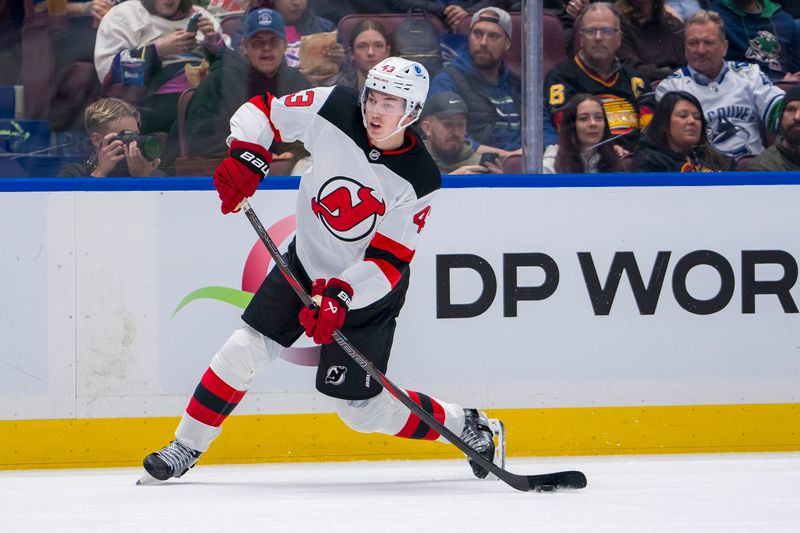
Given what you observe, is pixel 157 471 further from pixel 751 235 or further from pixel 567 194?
pixel 751 235

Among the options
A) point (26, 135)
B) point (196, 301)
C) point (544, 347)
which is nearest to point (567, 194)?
point (544, 347)

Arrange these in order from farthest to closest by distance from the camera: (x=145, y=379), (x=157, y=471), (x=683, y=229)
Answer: (x=683, y=229) < (x=145, y=379) < (x=157, y=471)

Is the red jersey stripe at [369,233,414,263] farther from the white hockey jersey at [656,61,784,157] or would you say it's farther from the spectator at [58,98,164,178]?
the white hockey jersey at [656,61,784,157]

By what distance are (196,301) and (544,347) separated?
1063mm

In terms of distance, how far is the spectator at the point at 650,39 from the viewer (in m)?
4.08

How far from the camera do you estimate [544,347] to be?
11.7ft

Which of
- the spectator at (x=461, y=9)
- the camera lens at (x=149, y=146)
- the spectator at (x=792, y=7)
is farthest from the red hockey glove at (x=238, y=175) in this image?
the spectator at (x=792, y=7)

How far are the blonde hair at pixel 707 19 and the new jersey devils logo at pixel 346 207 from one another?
5.77ft

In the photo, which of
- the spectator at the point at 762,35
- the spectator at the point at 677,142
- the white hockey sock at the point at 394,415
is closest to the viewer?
the white hockey sock at the point at 394,415

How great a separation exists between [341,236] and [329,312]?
0.91ft

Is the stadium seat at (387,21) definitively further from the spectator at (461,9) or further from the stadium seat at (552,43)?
the stadium seat at (552,43)

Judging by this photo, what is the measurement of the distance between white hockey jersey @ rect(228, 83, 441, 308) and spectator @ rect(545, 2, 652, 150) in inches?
43.3

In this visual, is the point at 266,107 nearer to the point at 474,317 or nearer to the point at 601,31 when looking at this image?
the point at 474,317

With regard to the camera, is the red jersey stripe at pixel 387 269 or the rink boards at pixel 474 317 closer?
the red jersey stripe at pixel 387 269
